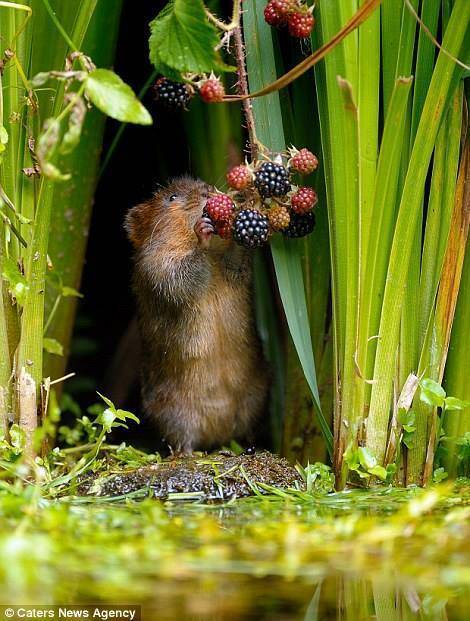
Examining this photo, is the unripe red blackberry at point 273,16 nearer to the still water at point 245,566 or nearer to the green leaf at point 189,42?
the green leaf at point 189,42

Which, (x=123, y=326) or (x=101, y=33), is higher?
(x=101, y=33)

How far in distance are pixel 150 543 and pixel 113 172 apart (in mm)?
3873

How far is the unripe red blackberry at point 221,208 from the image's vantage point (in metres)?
3.37

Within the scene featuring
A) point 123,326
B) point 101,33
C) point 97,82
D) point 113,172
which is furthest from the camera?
point 123,326

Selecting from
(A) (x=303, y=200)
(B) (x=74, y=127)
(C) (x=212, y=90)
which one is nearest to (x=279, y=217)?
(A) (x=303, y=200)

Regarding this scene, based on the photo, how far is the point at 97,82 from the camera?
2.74 metres

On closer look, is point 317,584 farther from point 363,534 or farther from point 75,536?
point 75,536

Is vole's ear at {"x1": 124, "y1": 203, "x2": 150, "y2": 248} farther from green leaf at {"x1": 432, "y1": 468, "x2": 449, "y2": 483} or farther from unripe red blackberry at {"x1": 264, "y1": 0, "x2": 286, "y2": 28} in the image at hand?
green leaf at {"x1": 432, "y1": 468, "x2": 449, "y2": 483}

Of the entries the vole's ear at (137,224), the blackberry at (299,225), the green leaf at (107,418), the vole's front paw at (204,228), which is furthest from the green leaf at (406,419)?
the vole's ear at (137,224)

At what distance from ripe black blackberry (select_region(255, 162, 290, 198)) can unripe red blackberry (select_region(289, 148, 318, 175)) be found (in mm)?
88

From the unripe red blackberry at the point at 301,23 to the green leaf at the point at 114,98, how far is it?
0.71 meters

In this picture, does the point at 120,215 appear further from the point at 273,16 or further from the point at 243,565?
the point at 243,565

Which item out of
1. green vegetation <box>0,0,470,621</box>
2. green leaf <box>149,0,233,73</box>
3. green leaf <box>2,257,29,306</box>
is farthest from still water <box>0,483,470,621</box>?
green leaf <box>149,0,233,73</box>

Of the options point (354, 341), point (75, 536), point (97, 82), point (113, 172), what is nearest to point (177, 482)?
point (354, 341)
